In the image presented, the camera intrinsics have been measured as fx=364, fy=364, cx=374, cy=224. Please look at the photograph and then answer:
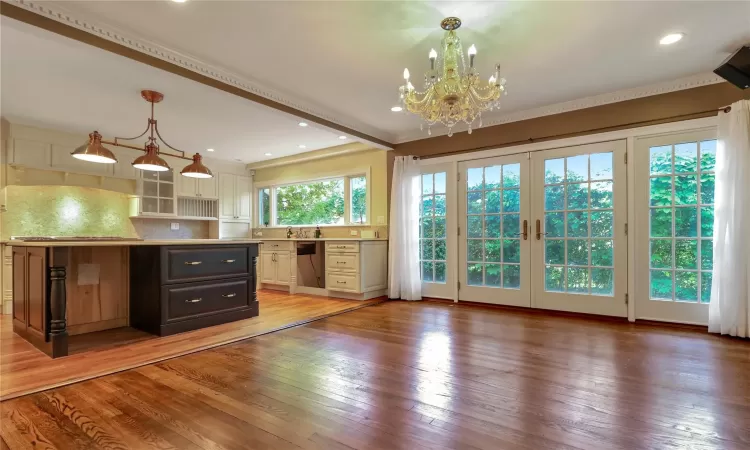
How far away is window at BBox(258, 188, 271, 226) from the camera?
7614 mm

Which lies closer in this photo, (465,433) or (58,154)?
(465,433)

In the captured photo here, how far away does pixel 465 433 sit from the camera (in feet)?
5.63

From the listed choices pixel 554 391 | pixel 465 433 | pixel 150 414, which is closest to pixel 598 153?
pixel 554 391

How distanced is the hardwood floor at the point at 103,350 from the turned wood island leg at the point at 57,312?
0.09 m

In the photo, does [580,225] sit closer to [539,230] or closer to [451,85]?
[539,230]

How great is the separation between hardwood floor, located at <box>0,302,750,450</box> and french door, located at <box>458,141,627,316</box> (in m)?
0.98

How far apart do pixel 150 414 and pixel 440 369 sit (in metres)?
1.76

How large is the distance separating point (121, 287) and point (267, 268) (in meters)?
2.75

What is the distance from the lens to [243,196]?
757 centimetres

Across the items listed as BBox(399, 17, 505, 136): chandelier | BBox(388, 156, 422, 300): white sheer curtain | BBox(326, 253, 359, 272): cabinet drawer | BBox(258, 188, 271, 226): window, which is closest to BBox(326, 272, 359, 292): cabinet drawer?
BBox(326, 253, 359, 272): cabinet drawer

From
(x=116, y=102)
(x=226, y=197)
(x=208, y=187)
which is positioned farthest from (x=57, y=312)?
(x=226, y=197)

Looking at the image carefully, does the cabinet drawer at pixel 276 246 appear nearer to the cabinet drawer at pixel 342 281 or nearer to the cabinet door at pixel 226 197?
the cabinet drawer at pixel 342 281

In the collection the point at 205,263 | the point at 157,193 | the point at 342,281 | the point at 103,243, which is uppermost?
the point at 157,193

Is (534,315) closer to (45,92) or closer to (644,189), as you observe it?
(644,189)
